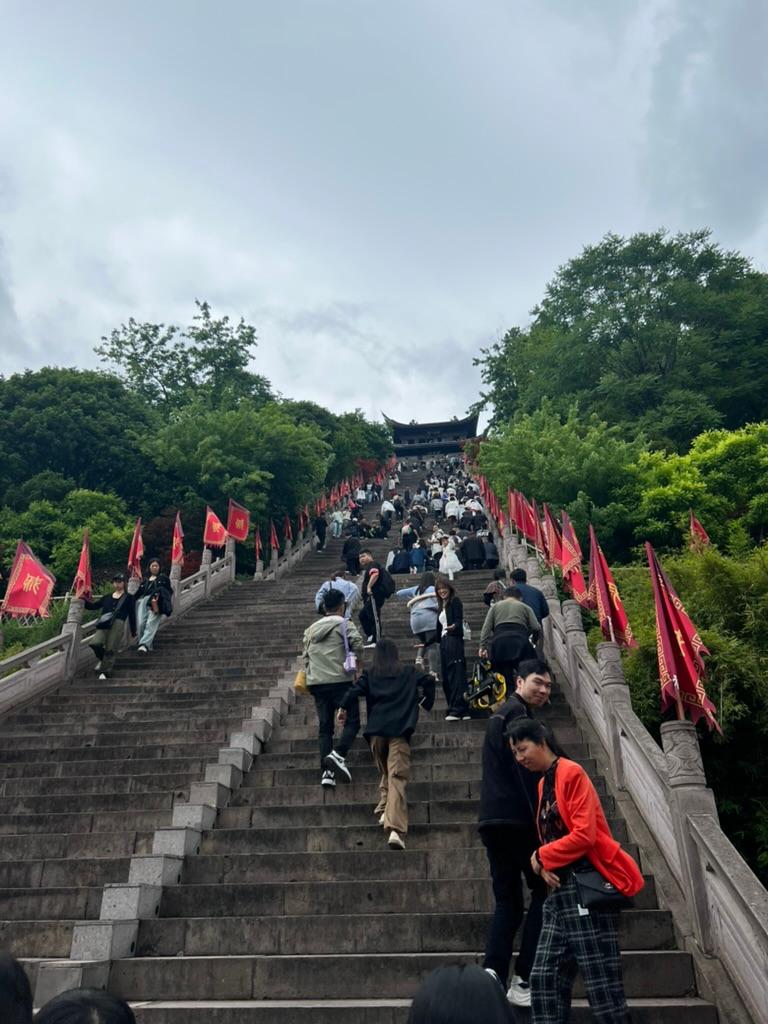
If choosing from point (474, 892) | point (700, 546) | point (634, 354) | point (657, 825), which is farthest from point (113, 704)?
point (634, 354)

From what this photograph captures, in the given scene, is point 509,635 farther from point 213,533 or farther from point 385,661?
point 213,533

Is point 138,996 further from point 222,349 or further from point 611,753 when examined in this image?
point 222,349

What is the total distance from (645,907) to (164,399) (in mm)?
34969

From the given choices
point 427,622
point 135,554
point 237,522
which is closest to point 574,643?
point 427,622

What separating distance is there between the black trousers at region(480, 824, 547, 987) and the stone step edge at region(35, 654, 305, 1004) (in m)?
2.39

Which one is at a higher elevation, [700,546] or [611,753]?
[700,546]

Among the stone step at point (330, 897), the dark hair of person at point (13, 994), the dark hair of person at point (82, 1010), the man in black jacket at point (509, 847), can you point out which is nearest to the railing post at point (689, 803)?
the stone step at point (330, 897)

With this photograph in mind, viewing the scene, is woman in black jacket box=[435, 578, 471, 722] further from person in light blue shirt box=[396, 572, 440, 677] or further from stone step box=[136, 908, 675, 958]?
stone step box=[136, 908, 675, 958]

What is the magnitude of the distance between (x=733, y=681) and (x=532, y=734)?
416 centimetres

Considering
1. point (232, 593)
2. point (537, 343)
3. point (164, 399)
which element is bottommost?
point (232, 593)

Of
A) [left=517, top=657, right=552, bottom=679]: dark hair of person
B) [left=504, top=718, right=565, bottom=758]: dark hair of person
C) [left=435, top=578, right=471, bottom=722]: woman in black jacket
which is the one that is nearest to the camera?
[left=504, top=718, right=565, bottom=758]: dark hair of person

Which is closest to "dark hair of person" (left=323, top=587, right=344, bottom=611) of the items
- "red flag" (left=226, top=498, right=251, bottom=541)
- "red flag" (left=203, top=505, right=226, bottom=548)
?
"red flag" (left=203, top=505, right=226, bottom=548)

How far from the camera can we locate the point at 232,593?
56.5 ft

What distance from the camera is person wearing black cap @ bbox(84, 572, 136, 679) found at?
1106 cm
